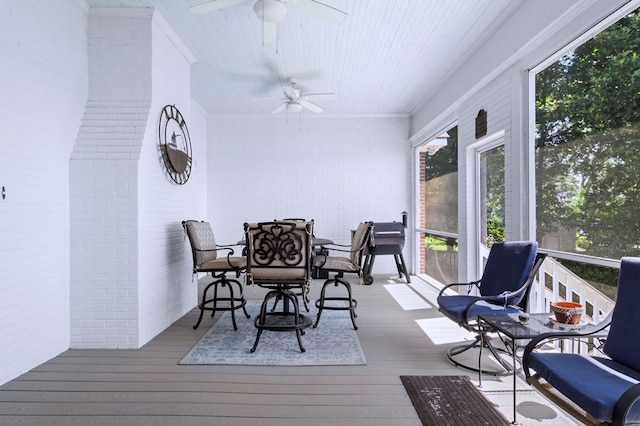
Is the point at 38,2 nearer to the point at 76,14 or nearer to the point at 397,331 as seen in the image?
the point at 76,14

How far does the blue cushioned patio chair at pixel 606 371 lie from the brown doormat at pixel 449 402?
0.43 metres

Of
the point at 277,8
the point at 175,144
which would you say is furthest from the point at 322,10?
the point at 175,144

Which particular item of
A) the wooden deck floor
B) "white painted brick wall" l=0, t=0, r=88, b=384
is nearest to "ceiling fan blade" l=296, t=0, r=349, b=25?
"white painted brick wall" l=0, t=0, r=88, b=384

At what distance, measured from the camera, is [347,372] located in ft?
8.30

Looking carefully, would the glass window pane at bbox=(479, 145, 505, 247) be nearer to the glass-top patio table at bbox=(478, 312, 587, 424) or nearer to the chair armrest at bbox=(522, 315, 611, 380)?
the glass-top patio table at bbox=(478, 312, 587, 424)

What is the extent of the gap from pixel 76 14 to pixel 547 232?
14.6 ft

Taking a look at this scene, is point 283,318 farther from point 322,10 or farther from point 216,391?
point 322,10

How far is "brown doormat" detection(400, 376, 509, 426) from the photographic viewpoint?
76.5 inches

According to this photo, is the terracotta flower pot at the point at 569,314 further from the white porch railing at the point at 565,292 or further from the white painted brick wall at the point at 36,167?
the white painted brick wall at the point at 36,167

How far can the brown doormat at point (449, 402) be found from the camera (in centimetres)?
194

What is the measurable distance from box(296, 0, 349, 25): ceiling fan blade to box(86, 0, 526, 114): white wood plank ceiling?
48 cm

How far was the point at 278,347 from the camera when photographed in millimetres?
2994

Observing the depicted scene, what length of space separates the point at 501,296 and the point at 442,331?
3.49ft

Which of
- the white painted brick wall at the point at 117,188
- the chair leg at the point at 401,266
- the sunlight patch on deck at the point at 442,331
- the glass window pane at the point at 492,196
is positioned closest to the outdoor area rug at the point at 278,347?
the white painted brick wall at the point at 117,188
